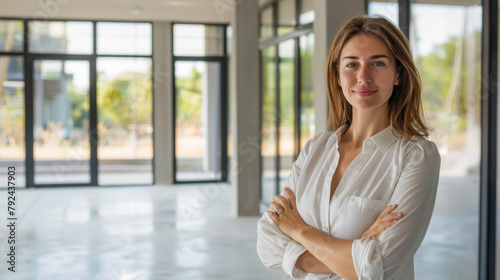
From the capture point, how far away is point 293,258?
5.04ft

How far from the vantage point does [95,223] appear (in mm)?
6531

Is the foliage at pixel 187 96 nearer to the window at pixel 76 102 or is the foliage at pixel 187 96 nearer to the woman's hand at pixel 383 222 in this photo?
the window at pixel 76 102

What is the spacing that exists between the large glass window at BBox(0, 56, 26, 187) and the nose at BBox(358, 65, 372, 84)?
9237 millimetres

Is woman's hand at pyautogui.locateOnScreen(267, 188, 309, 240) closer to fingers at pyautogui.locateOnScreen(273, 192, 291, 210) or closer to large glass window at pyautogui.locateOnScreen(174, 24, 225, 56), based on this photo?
fingers at pyautogui.locateOnScreen(273, 192, 291, 210)

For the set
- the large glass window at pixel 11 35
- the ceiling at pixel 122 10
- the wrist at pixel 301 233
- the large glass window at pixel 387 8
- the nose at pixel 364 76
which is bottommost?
the wrist at pixel 301 233

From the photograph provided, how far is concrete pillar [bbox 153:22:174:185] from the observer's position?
10.2m

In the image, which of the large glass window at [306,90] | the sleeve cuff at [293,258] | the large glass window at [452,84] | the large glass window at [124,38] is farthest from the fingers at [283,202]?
the large glass window at [124,38]

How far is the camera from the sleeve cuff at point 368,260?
134 cm

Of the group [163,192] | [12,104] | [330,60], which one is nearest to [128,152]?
[163,192]

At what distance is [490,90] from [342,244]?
2458mm

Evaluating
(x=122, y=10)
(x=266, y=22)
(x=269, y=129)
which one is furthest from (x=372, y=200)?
(x=122, y=10)

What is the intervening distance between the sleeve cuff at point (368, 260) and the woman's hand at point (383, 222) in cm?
3

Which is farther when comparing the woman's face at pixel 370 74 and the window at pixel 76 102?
the window at pixel 76 102

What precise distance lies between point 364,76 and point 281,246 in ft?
1.87
